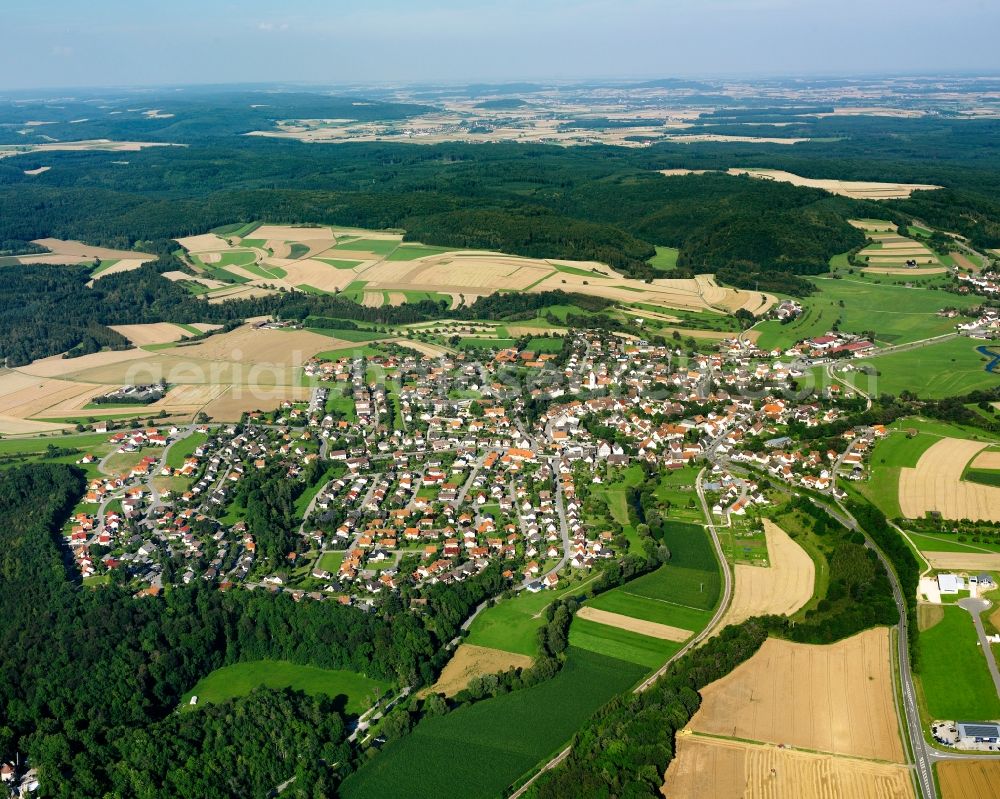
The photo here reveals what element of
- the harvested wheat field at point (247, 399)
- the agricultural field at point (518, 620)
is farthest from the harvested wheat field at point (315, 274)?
the agricultural field at point (518, 620)

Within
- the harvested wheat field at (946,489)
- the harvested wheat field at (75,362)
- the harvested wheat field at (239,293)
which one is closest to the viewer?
the harvested wheat field at (946,489)

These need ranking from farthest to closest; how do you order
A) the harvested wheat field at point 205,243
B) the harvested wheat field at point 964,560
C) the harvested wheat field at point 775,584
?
the harvested wheat field at point 205,243 → the harvested wheat field at point 964,560 → the harvested wheat field at point 775,584

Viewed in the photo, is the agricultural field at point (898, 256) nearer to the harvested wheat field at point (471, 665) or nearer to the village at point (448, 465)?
the village at point (448, 465)

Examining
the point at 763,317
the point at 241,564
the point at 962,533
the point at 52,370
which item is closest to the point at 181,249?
the point at 52,370

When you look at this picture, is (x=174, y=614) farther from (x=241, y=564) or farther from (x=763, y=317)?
(x=763, y=317)

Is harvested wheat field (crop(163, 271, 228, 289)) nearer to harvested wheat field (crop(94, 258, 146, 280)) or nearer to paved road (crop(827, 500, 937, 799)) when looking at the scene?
harvested wheat field (crop(94, 258, 146, 280))

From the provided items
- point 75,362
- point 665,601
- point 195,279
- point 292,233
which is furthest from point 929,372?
point 292,233
